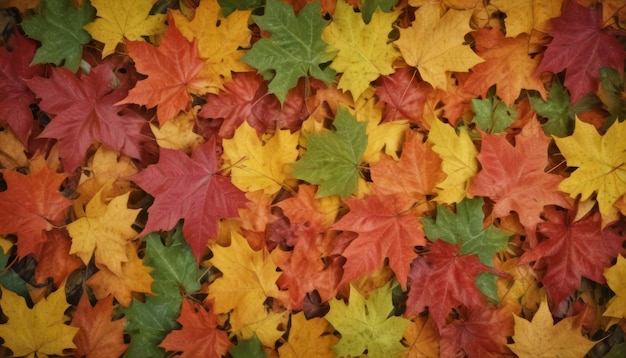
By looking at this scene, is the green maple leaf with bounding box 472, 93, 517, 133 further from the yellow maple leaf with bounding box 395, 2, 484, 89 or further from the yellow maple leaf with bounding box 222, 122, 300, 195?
the yellow maple leaf with bounding box 222, 122, 300, 195

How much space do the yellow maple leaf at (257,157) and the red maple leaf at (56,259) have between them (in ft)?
1.43

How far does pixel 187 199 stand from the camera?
994mm

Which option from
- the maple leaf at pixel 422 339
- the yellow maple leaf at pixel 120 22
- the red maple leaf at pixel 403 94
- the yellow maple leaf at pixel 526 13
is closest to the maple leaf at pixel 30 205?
the yellow maple leaf at pixel 120 22

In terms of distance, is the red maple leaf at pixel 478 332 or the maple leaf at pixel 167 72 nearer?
the maple leaf at pixel 167 72

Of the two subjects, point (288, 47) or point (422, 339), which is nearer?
point (288, 47)

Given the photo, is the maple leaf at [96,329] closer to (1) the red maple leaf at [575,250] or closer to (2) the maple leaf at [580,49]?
(1) the red maple leaf at [575,250]

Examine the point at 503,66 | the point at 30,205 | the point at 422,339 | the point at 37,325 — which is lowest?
the point at 422,339

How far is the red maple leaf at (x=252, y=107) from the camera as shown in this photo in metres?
1.05

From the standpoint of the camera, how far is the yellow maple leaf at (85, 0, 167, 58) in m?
0.99

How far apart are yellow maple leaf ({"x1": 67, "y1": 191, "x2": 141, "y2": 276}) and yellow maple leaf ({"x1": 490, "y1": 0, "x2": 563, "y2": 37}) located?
997 millimetres

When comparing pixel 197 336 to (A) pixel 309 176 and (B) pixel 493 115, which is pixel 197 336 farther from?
(B) pixel 493 115

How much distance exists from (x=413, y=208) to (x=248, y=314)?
1.59ft

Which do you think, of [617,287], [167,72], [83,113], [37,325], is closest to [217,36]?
[167,72]

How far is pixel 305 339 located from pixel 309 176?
41 centimetres
